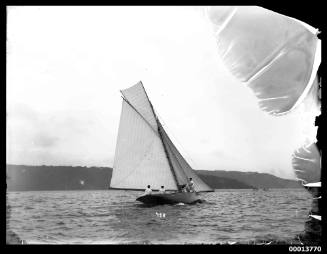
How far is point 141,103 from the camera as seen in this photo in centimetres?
1553

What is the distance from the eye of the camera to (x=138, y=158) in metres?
15.3

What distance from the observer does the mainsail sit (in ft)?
49.4

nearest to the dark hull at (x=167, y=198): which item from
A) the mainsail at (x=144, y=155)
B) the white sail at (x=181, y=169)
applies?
the mainsail at (x=144, y=155)

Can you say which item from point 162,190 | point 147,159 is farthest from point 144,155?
point 162,190

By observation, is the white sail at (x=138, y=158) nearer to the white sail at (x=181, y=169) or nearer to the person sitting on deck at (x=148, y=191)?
the person sitting on deck at (x=148, y=191)

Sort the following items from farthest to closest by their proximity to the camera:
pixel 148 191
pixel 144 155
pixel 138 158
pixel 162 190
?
pixel 162 190 → pixel 148 191 → pixel 144 155 → pixel 138 158

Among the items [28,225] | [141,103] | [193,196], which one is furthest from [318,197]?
[193,196]

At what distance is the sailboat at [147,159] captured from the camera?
49.5ft

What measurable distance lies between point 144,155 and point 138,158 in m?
0.38

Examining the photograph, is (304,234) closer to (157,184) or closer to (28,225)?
(28,225)

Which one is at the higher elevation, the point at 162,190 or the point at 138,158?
the point at 138,158
